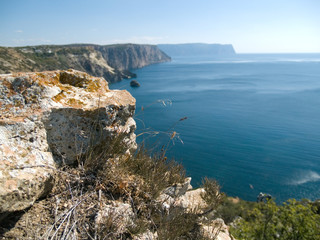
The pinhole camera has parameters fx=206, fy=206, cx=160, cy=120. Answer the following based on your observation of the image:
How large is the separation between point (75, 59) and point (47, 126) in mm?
99196

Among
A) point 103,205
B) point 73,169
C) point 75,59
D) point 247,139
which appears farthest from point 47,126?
point 75,59

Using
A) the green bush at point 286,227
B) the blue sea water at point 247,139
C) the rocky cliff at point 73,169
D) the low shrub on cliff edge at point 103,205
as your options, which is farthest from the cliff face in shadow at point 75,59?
the green bush at point 286,227

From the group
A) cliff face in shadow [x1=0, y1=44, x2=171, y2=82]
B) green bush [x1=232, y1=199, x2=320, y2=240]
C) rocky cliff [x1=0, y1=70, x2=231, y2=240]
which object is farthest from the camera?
cliff face in shadow [x1=0, y1=44, x2=171, y2=82]

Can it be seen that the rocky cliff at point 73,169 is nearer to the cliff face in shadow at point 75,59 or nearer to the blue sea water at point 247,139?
the blue sea water at point 247,139

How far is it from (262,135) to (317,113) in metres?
20.1

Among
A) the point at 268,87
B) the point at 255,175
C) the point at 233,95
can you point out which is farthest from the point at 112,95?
the point at 268,87

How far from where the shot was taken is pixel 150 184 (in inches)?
144

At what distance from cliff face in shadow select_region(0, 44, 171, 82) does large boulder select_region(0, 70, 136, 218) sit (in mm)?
26130

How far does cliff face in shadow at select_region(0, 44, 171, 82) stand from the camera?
53.2m

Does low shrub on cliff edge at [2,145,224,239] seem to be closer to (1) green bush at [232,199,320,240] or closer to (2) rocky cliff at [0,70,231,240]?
Answer: (2) rocky cliff at [0,70,231,240]

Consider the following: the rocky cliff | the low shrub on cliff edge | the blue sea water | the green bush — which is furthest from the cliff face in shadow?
the green bush

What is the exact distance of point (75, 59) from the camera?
91625 millimetres

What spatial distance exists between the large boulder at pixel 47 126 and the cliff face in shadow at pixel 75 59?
2613cm

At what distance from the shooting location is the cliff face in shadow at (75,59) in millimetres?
53169
